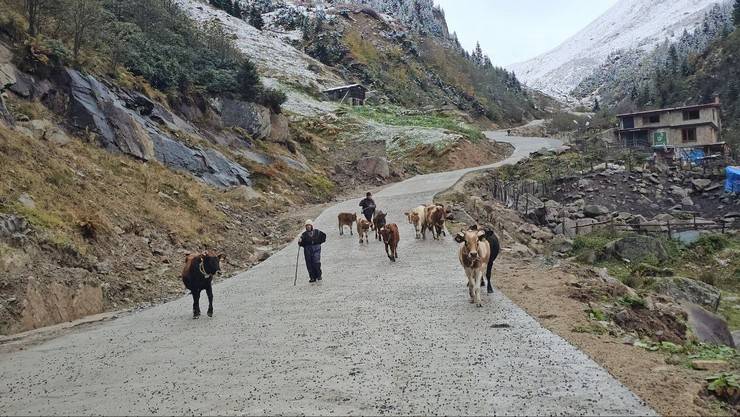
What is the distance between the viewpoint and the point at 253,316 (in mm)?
10430

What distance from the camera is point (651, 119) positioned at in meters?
61.0

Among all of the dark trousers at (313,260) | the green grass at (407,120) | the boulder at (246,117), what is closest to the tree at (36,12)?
the boulder at (246,117)

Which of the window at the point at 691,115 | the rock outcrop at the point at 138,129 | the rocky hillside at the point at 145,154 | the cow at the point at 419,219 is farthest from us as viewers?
the window at the point at 691,115

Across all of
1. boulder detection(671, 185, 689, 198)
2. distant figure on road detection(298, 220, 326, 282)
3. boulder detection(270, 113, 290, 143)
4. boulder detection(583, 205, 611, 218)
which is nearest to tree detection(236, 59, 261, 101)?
boulder detection(270, 113, 290, 143)

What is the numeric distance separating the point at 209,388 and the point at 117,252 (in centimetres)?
915

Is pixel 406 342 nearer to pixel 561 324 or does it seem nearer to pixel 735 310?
→ pixel 561 324

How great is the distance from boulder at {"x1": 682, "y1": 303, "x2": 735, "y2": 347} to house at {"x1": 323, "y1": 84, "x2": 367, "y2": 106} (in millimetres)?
58006

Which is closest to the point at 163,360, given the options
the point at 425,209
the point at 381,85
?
the point at 425,209

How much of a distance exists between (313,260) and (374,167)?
2627 centimetres

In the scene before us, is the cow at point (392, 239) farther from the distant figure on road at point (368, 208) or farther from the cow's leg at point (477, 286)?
the cow's leg at point (477, 286)

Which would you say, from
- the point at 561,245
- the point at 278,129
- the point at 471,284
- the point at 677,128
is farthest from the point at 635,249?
the point at 677,128

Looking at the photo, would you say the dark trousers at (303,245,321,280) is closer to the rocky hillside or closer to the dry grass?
the rocky hillside

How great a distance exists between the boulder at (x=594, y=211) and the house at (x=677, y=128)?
30462 mm

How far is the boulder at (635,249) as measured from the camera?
20.1 meters
